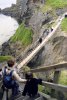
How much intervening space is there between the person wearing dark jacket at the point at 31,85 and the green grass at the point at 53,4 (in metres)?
34.1

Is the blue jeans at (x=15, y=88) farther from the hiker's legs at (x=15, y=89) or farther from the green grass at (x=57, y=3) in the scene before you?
the green grass at (x=57, y=3)

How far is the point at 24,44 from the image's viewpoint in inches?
1699

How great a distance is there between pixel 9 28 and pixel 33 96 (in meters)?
67.7

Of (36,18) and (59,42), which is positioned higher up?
(36,18)

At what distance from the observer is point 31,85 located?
1088 centimetres

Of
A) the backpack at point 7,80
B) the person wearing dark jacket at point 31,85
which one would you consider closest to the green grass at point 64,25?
the backpack at point 7,80

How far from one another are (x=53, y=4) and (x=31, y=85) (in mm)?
37499

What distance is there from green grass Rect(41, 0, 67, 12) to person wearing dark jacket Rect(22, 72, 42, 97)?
34.1m

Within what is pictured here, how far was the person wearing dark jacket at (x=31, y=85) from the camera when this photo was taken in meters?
10.7

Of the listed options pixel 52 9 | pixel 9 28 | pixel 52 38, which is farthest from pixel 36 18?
pixel 9 28

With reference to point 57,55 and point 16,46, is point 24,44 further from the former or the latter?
point 57,55

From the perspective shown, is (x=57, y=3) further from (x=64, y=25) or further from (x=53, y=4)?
(x=64, y=25)

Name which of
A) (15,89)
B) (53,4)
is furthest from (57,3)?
(15,89)

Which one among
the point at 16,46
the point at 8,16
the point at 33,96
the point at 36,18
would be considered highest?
the point at 8,16
